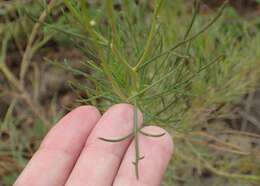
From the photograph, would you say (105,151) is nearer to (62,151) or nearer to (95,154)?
(95,154)

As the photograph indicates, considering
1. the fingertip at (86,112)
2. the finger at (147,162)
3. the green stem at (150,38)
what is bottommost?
the finger at (147,162)

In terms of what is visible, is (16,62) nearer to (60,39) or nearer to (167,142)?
(60,39)

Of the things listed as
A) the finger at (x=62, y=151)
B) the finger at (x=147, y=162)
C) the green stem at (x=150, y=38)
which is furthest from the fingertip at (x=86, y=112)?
the green stem at (x=150, y=38)

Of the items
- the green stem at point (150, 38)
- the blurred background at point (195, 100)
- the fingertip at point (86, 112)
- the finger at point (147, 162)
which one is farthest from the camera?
the blurred background at point (195, 100)

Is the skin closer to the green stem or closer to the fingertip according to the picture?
the fingertip

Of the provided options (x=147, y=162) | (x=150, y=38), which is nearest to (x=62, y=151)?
(x=147, y=162)

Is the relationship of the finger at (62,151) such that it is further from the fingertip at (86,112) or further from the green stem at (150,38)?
the green stem at (150,38)

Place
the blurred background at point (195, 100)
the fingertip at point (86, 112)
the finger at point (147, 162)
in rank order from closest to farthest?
1. the finger at point (147, 162)
2. the fingertip at point (86, 112)
3. the blurred background at point (195, 100)

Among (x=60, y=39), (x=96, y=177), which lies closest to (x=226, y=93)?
(x=96, y=177)
